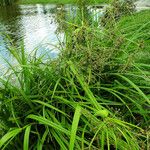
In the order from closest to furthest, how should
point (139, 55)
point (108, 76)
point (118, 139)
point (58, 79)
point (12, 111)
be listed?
→ point (118, 139) → point (12, 111) → point (58, 79) → point (108, 76) → point (139, 55)

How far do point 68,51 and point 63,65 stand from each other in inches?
5.6

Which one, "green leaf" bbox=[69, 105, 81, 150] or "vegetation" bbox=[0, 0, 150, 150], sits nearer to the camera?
"green leaf" bbox=[69, 105, 81, 150]

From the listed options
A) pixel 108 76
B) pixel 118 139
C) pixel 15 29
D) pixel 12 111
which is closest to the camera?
pixel 118 139

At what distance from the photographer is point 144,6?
63.5ft

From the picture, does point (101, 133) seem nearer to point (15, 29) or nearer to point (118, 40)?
point (118, 40)

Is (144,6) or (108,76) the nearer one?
(108,76)

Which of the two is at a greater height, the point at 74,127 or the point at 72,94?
the point at 74,127

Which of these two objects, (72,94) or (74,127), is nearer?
(74,127)

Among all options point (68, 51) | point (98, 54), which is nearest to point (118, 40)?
point (98, 54)

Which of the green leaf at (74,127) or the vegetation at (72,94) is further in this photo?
the vegetation at (72,94)

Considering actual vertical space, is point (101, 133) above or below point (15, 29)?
above

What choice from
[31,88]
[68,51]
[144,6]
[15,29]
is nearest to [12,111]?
[31,88]

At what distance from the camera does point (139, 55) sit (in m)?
4.53

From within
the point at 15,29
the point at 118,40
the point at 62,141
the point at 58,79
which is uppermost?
the point at 118,40
